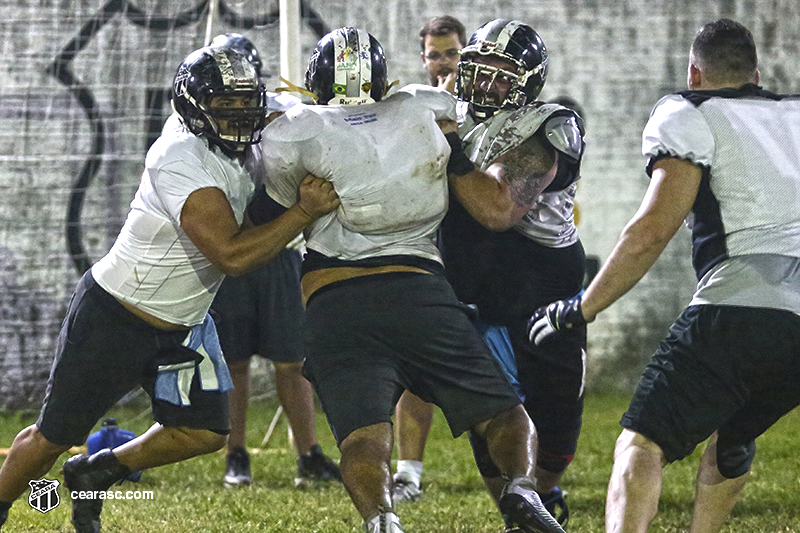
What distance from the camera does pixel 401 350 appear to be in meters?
3.50

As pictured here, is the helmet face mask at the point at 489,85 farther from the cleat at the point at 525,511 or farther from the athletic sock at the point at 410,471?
the athletic sock at the point at 410,471

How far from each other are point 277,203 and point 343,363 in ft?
2.26

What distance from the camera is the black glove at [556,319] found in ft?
11.2

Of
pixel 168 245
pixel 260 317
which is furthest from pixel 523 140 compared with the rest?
pixel 260 317

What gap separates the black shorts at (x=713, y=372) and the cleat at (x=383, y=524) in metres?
0.81

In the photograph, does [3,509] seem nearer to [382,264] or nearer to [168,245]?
[168,245]

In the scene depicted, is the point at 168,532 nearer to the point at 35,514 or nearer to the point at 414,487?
the point at 35,514

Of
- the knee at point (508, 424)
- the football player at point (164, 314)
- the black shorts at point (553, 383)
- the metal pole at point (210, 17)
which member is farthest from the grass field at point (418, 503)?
the metal pole at point (210, 17)

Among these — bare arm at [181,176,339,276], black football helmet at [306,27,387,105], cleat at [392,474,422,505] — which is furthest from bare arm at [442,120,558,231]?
cleat at [392,474,422,505]

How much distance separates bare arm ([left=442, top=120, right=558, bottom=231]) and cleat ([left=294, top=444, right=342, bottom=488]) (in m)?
2.54

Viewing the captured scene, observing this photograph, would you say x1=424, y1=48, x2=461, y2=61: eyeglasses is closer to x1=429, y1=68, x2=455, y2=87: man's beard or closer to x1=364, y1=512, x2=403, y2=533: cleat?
x1=429, y1=68, x2=455, y2=87: man's beard

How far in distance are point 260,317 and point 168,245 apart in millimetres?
2164
